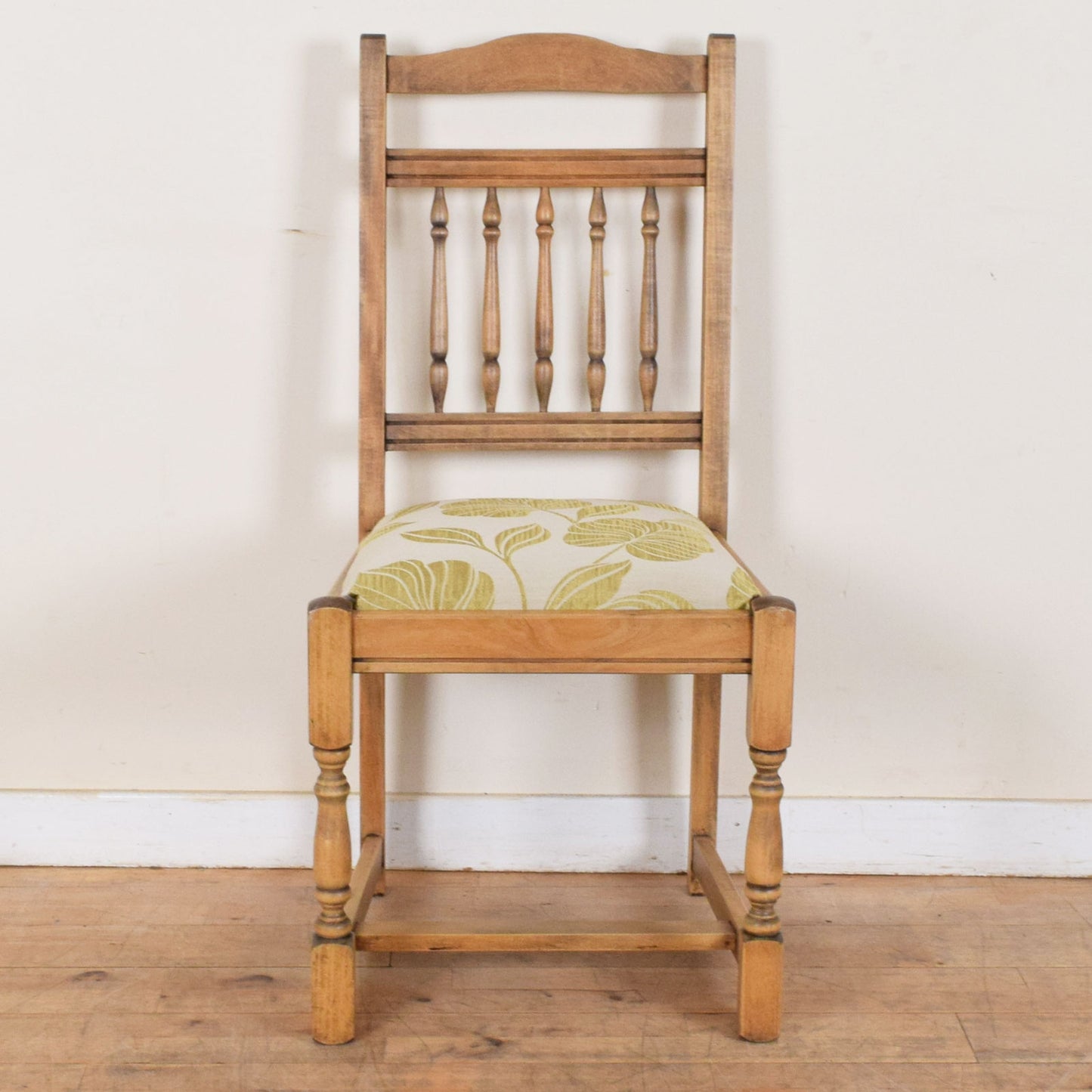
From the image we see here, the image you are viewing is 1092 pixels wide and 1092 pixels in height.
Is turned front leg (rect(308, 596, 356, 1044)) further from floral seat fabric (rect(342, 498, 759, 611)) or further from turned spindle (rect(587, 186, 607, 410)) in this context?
turned spindle (rect(587, 186, 607, 410))

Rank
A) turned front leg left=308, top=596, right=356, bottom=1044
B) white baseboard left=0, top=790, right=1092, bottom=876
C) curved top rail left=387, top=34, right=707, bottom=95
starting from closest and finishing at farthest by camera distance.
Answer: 1. turned front leg left=308, top=596, right=356, bottom=1044
2. curved top rail left=387, top=34, right=707, bottom=95
3. white baseboard left=0, top=790, right=1092, bottom=876

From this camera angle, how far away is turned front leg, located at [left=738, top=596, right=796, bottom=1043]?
3.73 feet

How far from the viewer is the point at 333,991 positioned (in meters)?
1.20

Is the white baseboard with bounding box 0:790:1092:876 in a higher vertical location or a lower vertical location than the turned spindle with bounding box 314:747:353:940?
lower

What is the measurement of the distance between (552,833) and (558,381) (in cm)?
63

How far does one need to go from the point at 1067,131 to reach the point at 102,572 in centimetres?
141

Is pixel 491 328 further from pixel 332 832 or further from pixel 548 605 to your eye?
pixel 332 832

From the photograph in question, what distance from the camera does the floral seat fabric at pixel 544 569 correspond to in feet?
3.74

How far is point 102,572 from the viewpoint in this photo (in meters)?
1.60

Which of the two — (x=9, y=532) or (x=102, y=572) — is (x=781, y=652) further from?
(x=9, y=532)

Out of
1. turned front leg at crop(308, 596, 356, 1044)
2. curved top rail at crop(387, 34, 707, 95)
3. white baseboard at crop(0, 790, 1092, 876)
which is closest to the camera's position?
turned front leg at crop(308, 596, 356, 1044)

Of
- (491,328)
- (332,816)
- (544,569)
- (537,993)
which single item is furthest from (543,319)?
(537,993)

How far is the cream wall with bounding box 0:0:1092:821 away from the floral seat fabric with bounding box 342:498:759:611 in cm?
34

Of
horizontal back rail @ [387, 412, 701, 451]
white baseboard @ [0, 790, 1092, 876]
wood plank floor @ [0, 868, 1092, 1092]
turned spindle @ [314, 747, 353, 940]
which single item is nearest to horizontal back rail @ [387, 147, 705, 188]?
horizontal back rail @ [387, 412, 701, 451]
